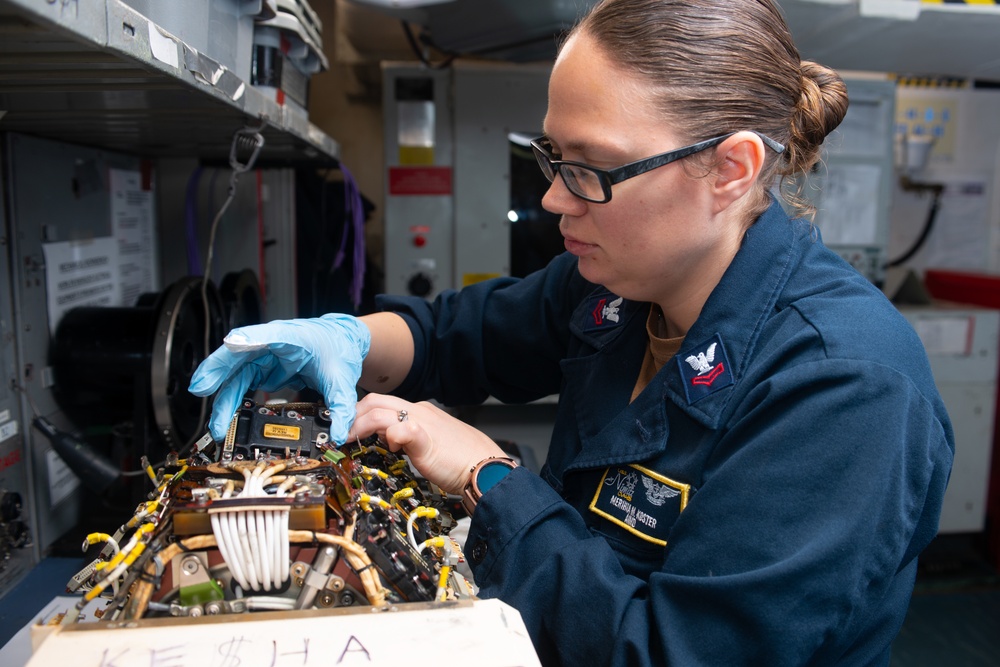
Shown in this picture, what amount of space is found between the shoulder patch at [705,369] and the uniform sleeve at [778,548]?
0.26 feet

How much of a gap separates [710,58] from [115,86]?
83 cm

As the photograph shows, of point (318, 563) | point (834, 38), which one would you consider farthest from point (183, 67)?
point (834, 38)

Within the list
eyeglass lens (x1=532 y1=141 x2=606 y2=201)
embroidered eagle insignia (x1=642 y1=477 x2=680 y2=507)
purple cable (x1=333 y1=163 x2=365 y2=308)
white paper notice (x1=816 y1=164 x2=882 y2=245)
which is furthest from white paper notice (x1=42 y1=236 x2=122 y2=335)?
white paper notice (x1=816 y1=164 x2=882 y2=245)

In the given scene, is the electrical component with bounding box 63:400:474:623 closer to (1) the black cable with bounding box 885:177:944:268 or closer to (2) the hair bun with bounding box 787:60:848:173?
(2) the hair bun with bounding box 787:60:848:173

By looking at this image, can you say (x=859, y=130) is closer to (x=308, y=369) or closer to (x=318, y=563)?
(x=308, y=369)

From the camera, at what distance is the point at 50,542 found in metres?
1.53

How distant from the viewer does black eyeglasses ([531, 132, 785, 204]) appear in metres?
0.97

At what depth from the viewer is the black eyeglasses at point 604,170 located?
3.18ft

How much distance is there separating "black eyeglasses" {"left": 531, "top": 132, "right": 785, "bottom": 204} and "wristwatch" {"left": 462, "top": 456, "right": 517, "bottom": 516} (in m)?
0.43

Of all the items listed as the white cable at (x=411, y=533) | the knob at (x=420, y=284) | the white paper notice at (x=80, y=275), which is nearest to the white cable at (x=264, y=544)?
the white cable at (x=411, y=533)

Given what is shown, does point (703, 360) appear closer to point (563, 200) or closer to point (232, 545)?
point (563, 200)

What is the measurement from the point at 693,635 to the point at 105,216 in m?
1.69

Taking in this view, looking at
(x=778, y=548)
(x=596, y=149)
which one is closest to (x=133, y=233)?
(x=596, y=149)

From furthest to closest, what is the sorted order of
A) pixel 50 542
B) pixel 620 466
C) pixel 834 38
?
pixel 834 38
pixel 50 542
pixel 620 466
